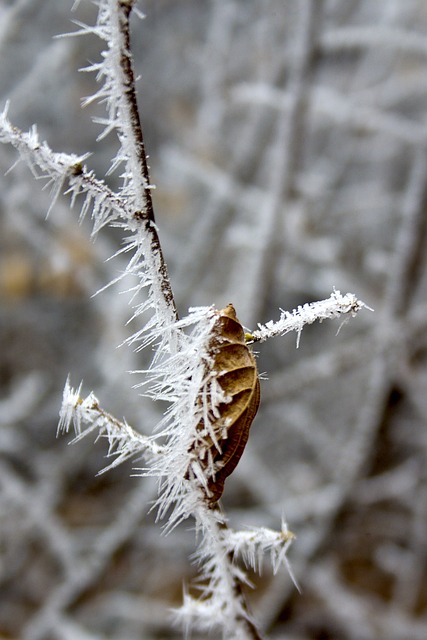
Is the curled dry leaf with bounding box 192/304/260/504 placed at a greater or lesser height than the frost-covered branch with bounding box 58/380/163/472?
greater

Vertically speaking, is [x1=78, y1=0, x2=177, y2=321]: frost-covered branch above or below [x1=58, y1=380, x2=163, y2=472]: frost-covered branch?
above

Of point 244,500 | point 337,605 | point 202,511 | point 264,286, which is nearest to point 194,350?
point 202,511

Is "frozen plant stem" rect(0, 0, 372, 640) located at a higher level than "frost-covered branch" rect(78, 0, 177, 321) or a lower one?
lower

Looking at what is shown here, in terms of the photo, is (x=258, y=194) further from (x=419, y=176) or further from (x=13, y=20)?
(x=13, y=20)

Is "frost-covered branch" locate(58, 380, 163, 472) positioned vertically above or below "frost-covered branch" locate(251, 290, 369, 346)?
below

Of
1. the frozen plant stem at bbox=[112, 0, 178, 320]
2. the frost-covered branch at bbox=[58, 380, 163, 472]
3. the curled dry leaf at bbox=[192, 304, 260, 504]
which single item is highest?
the frozen plant stem at bbox=[112, 0, 178, 320]

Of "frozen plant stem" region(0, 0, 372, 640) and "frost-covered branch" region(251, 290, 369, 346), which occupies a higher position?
"frost-covered branch" region(251, 290, 369, 346)

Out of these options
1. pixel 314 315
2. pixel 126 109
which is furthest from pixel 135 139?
pixel 314 315

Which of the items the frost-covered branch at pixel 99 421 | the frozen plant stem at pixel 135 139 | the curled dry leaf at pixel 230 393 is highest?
the frozen plant stem at pixel 135 139

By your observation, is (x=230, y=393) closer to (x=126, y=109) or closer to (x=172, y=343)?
(x=172, y=343)

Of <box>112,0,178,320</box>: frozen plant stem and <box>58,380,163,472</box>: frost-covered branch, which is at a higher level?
<box>112,0,178,320</box>: frozen plant stem
